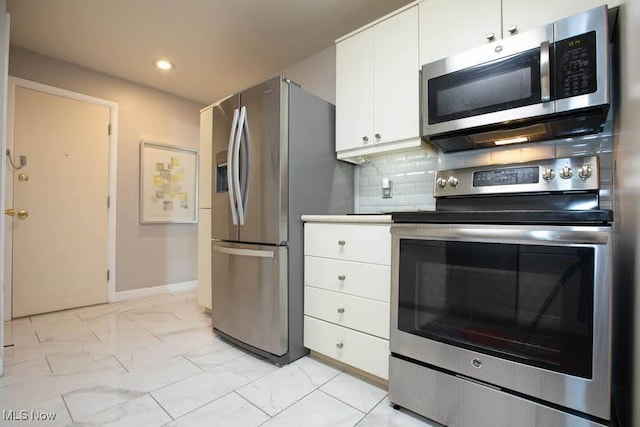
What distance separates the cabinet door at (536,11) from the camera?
1224mm

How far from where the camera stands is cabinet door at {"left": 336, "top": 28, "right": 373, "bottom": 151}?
1.89m

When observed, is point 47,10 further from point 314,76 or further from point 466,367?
point 466,367

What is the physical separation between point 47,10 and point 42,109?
0.96 meters

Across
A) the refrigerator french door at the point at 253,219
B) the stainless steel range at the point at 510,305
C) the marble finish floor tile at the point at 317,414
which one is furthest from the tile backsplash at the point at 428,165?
the marble finish floor tile at the point at 317,414

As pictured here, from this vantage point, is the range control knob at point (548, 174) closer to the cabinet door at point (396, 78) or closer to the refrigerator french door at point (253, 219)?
the cabinet door at point (396, 78)

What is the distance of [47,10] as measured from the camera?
2176 millimetres

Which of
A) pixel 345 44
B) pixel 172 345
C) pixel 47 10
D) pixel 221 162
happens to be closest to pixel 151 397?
pixel 172 345

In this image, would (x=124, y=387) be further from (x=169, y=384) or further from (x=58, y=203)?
(x=58, y=203)

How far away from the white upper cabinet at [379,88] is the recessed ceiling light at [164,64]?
6.04ft

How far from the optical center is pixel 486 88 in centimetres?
142

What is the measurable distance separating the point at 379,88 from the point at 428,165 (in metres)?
0.59

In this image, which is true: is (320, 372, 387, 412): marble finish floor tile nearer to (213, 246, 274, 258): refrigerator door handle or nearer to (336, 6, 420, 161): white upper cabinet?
(213, 246, 274, 258): refrigerator door handle

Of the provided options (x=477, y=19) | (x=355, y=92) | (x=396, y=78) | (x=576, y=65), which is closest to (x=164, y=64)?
(x=355, y=92)

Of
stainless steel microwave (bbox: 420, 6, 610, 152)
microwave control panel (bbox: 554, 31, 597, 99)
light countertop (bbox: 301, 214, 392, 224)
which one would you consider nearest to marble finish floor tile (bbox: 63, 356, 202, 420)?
light countertop (bbox: 301, 214, 392, 224)
